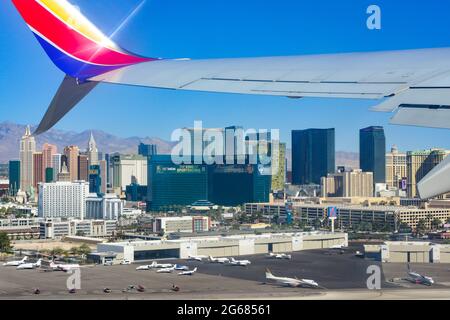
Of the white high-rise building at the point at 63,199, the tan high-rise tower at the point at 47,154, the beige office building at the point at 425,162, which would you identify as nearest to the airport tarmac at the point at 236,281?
the beige office building at the point at 425,162

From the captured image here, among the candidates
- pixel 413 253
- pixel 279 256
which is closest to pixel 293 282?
pixel 279 256

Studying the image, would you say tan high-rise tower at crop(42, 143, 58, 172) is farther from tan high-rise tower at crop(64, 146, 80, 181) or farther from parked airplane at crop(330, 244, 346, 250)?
parked airplane at crop(330, 244, 346, 250)

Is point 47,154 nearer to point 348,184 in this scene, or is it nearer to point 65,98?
point 348,184

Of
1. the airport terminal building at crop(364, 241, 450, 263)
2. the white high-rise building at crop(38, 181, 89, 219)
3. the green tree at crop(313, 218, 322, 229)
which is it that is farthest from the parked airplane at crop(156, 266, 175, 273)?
the white high-rise building at crop(38, 181, 89, 219)

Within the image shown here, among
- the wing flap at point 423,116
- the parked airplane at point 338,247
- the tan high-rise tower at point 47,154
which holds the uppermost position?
the tan high-rise tower at point 47,154

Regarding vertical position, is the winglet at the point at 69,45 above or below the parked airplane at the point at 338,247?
above

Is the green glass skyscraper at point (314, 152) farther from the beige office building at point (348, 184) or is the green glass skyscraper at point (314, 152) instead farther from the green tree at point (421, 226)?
the green tree at point (421, 226)
